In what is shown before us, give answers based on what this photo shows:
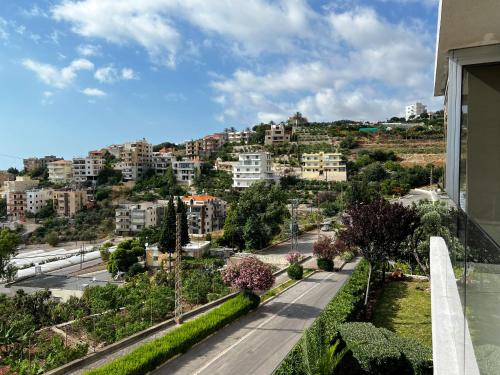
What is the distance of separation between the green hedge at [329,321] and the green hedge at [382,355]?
0.69 meters

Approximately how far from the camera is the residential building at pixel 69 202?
216 feet

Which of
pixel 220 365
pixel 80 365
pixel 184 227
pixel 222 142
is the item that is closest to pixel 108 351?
pixel 80 365

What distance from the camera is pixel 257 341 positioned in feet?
44.0

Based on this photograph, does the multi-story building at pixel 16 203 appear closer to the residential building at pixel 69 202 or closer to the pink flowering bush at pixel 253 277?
the residential building at pixel 69 202

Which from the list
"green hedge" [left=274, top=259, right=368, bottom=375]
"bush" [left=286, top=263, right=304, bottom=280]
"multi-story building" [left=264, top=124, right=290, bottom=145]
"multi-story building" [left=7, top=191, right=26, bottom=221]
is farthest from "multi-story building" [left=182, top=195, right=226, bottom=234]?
"multi-story building" [left=264, top=124, right=290, bottom=145]

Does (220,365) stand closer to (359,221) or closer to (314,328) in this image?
(314,328)

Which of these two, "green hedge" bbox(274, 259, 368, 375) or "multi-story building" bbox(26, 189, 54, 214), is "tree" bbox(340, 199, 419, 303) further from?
"multi-story building" bbox(26, 189, 54, 214)

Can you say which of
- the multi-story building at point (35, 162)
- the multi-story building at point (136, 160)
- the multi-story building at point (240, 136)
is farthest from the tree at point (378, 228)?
the multi-story building at point (35, 162)

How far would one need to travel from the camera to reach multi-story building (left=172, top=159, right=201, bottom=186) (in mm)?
74531

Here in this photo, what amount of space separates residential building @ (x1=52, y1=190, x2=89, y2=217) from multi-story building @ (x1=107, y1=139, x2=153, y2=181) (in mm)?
13091

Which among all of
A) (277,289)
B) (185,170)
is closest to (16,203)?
(185,170)

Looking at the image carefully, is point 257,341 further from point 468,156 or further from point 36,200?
point 36,200

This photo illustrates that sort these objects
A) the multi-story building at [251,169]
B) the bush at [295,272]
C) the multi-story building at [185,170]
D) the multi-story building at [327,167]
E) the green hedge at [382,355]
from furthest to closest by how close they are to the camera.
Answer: the multi-story building at [185,170] → the multi-story building at [327,167] → the multi-story building at [251,169] → the bush at [295,272] → the green hedge at [382,355]

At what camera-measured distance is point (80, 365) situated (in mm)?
11586
